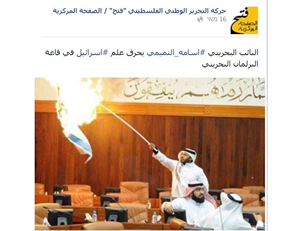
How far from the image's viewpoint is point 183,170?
401 centimetres

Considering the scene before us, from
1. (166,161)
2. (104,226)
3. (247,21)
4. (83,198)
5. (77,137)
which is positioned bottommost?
(104,226)

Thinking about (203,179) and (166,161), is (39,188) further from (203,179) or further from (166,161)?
(203,179)

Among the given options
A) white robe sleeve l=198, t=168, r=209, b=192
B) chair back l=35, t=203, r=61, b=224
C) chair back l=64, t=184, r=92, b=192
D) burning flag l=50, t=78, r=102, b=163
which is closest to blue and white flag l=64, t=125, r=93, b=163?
burning flag l=50, t=78, r=102, b=163

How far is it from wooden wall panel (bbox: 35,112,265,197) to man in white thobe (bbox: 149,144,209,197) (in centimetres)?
3

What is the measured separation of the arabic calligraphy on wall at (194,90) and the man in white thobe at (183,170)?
28 cm

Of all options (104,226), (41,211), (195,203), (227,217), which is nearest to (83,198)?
(104,226)

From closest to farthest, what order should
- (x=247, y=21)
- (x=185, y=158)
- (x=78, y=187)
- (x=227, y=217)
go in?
(x=247, y=21)
(x=227, y=217)
(x=185, y=158)
(x=78, y=187)

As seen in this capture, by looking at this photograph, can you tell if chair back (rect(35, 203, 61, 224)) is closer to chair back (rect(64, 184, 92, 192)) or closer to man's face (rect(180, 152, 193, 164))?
chair back (rect(64, 184, 92, 192))

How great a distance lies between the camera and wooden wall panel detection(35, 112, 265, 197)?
383 cm

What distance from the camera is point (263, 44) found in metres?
3.67

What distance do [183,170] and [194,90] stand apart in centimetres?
42

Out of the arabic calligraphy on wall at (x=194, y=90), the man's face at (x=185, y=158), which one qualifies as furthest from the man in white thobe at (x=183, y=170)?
the arabic calligraphy on wall at (x=194, y=90)

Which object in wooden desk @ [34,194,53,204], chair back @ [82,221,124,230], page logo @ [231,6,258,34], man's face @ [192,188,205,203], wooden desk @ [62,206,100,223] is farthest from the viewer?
wooden desk @ [62,206,100,223]
